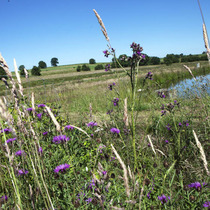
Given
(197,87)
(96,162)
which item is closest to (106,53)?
(96,162)

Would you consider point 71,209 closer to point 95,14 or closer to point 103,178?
point 103,178

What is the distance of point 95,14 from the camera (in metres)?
1.22

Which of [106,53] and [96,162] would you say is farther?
[96,162]

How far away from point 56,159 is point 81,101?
20.7 feet

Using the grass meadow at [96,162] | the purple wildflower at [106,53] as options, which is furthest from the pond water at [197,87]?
the purple wildflower at [106,53]

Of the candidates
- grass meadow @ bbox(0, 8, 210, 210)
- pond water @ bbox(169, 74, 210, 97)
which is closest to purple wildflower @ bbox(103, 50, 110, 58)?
grass meadow @ bbox(0, 8, 210, 210)

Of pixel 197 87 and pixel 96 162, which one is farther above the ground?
pixel 197 87

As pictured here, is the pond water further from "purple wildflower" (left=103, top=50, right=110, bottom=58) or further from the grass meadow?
"purple wildflower" (left=103, top=50, right=110, bottom=58)

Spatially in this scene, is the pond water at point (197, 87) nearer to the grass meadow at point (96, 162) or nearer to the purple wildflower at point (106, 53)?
the grass meadow at point (96, 162)

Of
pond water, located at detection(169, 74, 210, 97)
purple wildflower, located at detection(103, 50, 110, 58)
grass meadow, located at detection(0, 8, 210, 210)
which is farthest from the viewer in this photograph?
pond water, located at detection(169, 74, 210, 97)

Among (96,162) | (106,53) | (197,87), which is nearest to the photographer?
(106,53)

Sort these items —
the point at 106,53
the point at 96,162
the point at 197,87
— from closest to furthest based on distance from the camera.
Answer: the point at 106,53 < the point at 96,162 < the point at 197,87

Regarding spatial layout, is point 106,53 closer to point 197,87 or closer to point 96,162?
point 96,162

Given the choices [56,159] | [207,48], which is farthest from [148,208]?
[207,48]
